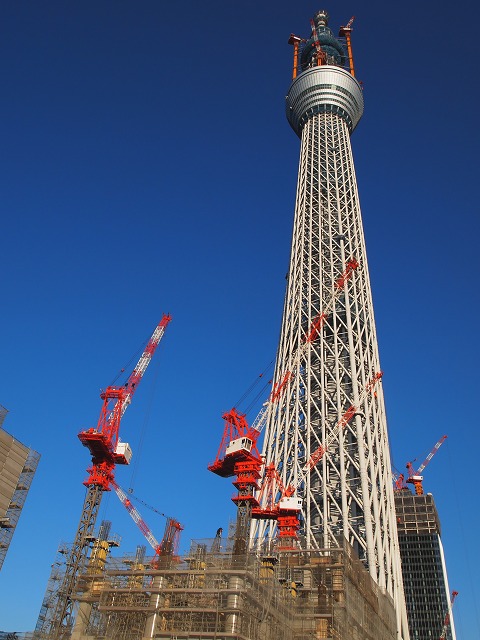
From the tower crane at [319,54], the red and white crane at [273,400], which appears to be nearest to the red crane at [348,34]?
the tower crane at [319,54]

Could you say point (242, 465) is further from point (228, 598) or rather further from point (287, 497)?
point (228, 598)

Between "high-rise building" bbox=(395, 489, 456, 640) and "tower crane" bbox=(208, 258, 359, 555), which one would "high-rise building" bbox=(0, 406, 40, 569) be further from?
"high-rise building" bbox=(395, 489, 456, 640)

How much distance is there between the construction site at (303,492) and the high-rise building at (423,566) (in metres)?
79.4

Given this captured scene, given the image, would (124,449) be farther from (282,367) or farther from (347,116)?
(347,116)

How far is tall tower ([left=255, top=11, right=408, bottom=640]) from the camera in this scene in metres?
63.3

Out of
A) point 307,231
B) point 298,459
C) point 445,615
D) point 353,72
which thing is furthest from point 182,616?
point 445,615

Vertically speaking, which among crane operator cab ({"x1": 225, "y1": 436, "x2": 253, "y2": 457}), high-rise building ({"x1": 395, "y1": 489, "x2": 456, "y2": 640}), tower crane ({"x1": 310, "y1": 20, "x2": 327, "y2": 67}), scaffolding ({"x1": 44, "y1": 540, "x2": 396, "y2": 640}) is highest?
tower crane ({"x1": 310, "y1": 20, "x2": 327, "y2": 67})

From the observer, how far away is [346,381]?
73625 mm

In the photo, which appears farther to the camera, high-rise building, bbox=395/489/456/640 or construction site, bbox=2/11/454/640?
high-rise building, bbox=395/489/456/640

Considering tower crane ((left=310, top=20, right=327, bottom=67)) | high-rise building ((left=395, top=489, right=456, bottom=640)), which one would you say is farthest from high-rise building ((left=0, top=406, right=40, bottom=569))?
high-rise building ((left=395, top=489, right=456, bottom=640))

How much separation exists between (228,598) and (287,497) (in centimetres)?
2359

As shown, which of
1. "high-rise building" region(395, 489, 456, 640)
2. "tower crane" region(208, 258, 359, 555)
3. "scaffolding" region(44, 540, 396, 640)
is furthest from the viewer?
"high-rise building" region(395, 489, 456, 640)

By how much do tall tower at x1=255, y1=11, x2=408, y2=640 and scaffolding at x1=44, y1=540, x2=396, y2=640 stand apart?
1002cm

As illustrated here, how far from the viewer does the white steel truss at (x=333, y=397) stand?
62938 mm
